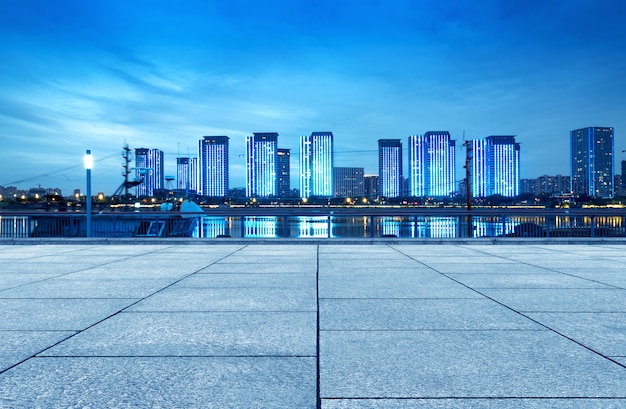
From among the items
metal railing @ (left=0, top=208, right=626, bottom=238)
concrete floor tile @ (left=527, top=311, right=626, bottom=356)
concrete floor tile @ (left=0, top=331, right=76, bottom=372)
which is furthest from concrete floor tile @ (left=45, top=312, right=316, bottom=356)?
metal railing @ (left=0, top=208, right=626, bottom=238)

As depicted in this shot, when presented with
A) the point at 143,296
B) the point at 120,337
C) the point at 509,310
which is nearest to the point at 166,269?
the point at 143,296

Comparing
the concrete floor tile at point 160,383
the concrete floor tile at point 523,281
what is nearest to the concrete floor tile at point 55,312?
the concrete floor tile at point 160,383

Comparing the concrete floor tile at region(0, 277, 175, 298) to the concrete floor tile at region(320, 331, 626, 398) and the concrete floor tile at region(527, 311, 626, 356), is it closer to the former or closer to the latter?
the concrete floor tile at region(320, 331, 626, 398)

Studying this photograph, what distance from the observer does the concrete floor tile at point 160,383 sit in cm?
356

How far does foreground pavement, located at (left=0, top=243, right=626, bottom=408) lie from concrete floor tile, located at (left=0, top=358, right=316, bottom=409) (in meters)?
0.02

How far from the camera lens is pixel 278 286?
8.85 metres

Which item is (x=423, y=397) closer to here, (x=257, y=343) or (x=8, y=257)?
(x=257, y=343)

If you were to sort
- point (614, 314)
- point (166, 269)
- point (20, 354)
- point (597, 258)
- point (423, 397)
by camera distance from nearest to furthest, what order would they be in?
1. point (423, 397)
2. point (20, 354)
3. point (614, 314)
4. point (166, 269)
5. point (597, 258)

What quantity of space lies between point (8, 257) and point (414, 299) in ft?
42.2

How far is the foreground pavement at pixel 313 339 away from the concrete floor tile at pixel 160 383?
18 millimetres

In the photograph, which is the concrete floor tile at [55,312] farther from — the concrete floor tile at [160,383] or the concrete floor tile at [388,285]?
the concrete floor tile at [388,285]

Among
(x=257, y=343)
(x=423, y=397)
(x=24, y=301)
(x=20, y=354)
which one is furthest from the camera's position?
(x=24, y=301)

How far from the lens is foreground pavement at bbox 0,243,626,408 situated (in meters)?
3.73

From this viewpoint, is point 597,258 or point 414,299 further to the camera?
point 597,258
